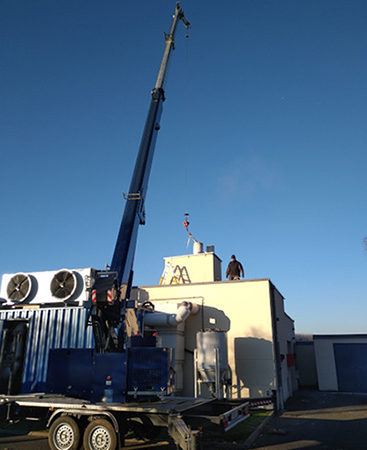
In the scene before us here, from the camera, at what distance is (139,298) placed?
19.9 meters

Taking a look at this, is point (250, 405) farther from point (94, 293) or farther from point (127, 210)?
point (127, 210)

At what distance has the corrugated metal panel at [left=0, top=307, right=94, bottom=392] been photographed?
12.2m

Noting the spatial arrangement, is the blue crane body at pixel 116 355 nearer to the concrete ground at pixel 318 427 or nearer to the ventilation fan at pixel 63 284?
the ventilation fan at pixel 63 284

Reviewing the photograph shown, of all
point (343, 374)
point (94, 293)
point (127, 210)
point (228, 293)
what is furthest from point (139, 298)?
point (343, 374)

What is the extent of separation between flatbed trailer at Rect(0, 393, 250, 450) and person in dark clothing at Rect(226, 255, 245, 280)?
10787mm

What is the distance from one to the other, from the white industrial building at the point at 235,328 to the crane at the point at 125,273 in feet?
19.8

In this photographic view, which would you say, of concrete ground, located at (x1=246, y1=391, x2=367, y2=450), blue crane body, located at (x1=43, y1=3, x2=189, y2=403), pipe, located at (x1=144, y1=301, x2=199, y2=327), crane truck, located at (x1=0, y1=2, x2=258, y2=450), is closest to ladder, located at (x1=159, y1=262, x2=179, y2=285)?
pipe, located at (x1=144, y1=301, x2=199, y2=327)

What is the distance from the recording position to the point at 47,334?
12641 millimetres

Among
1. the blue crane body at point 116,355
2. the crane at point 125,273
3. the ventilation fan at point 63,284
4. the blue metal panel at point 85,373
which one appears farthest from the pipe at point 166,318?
the blue metal panel at point 85,373

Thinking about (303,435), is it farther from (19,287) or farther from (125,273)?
(19,287)

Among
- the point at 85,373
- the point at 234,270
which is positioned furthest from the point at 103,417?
the point at 234,270

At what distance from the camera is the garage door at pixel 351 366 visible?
2217 cm

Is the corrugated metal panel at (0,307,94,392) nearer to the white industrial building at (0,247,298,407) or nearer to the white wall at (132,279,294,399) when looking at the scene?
the white industrial building at (0,247,298,407)

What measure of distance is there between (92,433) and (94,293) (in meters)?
3.30
